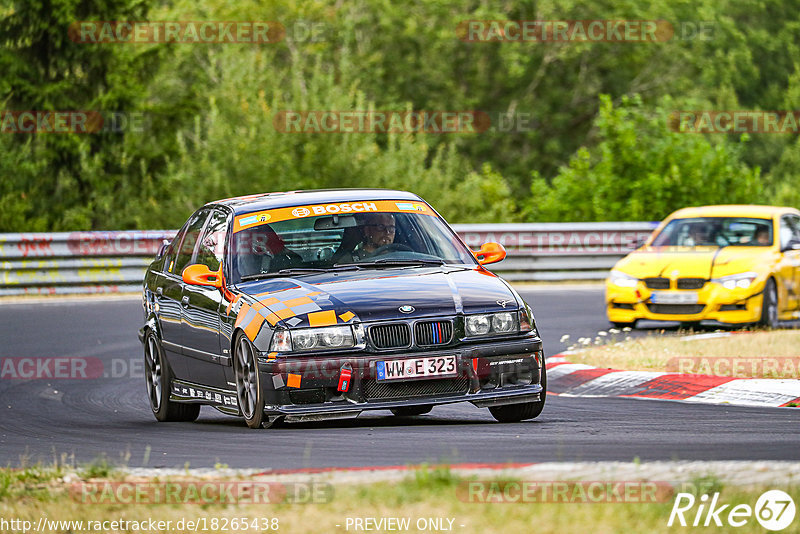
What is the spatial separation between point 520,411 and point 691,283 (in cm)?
721

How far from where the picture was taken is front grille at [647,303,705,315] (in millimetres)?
15922

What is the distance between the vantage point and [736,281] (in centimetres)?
1594

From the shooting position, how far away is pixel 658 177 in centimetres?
2866

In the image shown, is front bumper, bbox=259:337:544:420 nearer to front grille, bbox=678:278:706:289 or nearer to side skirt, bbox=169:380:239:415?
side skirt, bbox=169:380:239:415

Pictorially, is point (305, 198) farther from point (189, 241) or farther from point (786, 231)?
point (786, 231)

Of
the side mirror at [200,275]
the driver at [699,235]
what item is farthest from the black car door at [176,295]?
the driver at [699,235]

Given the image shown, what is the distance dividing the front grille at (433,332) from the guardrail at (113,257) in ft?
46.0

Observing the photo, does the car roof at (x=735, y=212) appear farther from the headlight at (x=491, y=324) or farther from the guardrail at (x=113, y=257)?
the headlight at (x=491, y=324)

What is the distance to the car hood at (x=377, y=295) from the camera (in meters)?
8.58

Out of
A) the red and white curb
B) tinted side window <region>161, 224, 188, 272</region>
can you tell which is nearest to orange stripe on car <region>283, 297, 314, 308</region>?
tinted side window <region>161, 224, 188, 272</region>

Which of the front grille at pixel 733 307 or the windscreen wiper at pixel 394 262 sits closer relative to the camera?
the windscreen wiper at pixel 394 262

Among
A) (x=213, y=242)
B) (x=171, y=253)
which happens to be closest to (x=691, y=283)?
(x=171, y=253)

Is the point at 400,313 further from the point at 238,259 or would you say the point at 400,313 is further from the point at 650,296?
the point at 650,296

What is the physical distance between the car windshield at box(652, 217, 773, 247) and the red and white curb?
5058 millimetres
